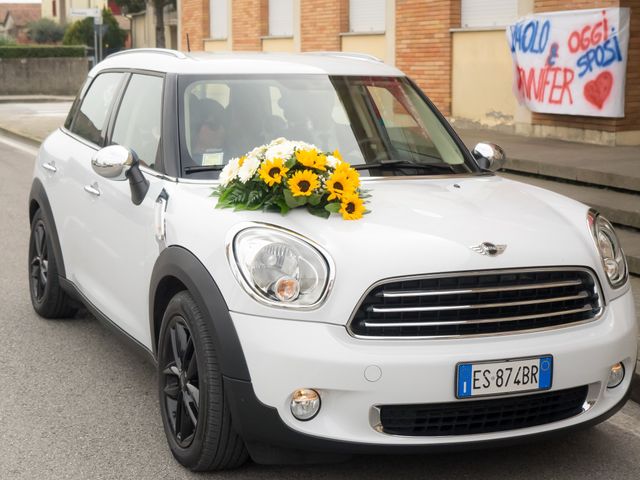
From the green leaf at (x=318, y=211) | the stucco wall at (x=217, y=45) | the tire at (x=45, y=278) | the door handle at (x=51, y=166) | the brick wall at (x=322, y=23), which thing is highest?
the brick wall at (x=322, y=23)

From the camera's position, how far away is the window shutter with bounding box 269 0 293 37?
23.9 meters

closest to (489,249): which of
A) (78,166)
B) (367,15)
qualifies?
(78,166)

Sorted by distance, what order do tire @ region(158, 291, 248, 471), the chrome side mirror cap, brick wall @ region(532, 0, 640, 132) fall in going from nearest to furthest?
tire @ region(158, 291, 248, 471)
the chrome side mirror cap
brick wall @ region(532, 0, 640, 132)

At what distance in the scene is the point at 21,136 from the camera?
21.2 m

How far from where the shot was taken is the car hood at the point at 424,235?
384 centimetres

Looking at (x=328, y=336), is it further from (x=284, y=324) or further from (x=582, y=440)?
(x=582, y=440)

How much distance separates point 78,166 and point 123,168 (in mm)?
1157

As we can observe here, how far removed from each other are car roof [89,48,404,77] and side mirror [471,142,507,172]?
0.59 m

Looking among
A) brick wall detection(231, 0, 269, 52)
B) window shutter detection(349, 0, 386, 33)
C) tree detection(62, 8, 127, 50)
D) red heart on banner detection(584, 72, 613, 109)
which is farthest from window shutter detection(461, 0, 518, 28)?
tree detection(62, 8, 127, 50)

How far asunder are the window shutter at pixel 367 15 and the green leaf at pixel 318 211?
15842 millimetres

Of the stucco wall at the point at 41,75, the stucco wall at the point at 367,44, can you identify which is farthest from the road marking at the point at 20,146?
the stucco wall at the point at 41,75

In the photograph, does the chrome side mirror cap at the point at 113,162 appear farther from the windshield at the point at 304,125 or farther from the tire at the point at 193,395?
the tire at the point at 193,395

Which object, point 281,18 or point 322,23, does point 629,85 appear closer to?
point 322,23

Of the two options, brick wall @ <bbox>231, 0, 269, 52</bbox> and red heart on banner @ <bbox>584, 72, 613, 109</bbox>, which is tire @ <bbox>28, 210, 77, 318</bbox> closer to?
red heart on banner @ <bbox>584, 72, 613, 109</bbox>
